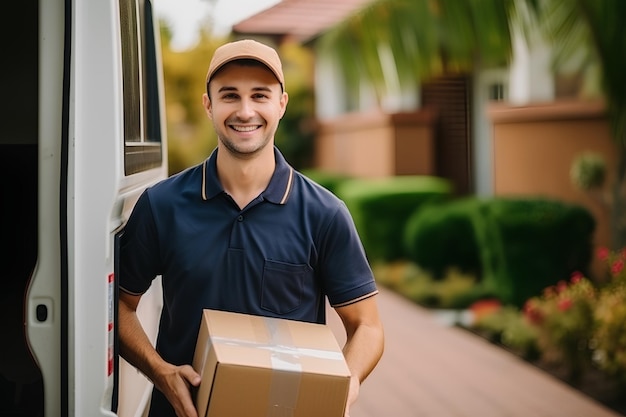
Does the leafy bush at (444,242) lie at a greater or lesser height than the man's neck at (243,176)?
lesser

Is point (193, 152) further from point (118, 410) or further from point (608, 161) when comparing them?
point (118, 410)

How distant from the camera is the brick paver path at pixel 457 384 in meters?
6.57

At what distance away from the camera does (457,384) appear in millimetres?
7332

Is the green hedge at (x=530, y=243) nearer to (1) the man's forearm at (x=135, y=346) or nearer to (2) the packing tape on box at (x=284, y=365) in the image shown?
(1) the man's forearm at (x=135, y=346)

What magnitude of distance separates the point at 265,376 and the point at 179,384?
1.04 feet

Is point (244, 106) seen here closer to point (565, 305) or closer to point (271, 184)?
point (271, 184)

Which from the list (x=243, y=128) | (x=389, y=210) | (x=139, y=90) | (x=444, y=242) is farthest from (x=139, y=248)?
(x=389, y=210)

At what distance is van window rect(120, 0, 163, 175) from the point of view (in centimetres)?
337

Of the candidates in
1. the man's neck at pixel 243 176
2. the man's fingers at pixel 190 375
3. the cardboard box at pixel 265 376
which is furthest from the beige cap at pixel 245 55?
the man's fingers at pixel 190 375

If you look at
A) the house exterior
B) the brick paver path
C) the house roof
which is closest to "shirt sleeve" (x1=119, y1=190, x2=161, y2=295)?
the brick paver path

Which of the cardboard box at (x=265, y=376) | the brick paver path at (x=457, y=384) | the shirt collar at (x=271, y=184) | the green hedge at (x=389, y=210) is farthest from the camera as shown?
the green hedge at (x=389, y=210)

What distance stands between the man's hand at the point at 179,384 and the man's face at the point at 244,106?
65 cm

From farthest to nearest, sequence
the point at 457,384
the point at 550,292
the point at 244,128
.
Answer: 1. the point at 550,292
2. the point at 457,384
3. the point at 244,128

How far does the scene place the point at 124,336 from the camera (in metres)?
3.16
